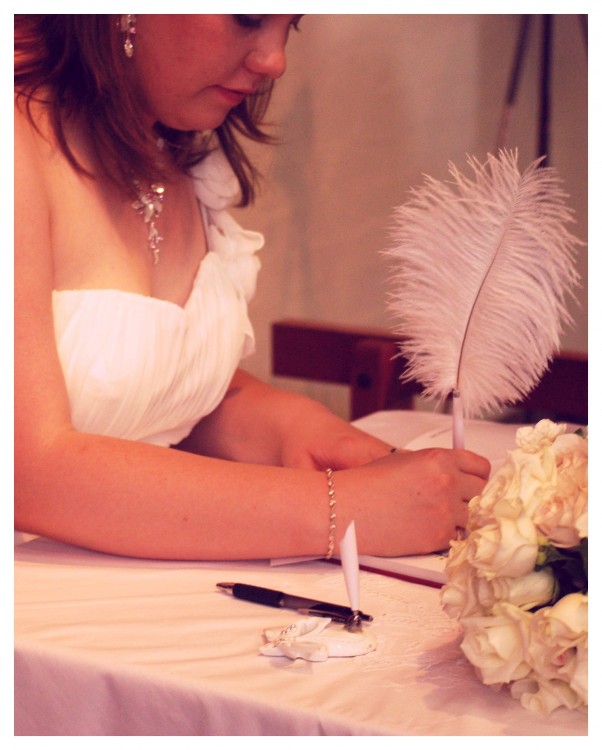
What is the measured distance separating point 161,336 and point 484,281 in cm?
52

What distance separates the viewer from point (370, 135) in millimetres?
3580

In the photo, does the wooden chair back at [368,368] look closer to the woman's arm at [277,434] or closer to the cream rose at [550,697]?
the woman's arm at [277,434]

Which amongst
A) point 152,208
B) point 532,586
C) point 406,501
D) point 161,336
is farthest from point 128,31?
point 532,586

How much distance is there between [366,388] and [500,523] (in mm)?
1167

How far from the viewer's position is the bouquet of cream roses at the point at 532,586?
687 mm

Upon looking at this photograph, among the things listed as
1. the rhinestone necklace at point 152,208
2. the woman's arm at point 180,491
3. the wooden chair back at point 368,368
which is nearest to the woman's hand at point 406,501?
the woman's arm at point 180,491

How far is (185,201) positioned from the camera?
1.59 m

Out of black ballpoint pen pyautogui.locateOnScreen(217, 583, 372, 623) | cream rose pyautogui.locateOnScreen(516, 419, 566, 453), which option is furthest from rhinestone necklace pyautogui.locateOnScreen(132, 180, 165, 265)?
cream rose pyautogui.locateOnScreen(516, 419, 566, 453)

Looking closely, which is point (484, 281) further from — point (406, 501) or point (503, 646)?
point (503, 646)

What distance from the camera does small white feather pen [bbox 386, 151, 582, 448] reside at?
1.01 m

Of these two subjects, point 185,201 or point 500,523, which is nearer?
point 500,523
